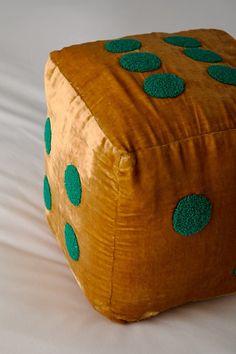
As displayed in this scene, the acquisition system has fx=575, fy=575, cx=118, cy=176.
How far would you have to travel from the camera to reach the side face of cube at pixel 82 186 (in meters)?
0.75

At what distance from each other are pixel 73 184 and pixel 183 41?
1.06ft

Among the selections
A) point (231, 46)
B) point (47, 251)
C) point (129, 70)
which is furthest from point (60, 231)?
point (231, 46)

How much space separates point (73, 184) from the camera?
0.82 metres

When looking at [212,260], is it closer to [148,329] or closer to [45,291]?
[148,329]

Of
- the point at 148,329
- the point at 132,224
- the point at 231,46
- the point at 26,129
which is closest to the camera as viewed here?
the point at 132,224

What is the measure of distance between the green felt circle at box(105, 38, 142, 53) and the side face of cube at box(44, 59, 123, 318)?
10 cm

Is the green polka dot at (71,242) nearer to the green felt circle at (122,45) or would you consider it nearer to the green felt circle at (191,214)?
the green felt circle at (191,214)

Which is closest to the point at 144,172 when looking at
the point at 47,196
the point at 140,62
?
the point at 140,62

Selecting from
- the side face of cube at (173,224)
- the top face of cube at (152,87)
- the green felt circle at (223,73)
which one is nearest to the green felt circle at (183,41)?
the top face of cube at (152,87)

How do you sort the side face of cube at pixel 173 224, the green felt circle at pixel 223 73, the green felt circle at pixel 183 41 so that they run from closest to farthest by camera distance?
1. the side face of cube at pixel 173 224
2. the green felt circle at pixel 223 73
3. the green felt circle at pixel 183 41

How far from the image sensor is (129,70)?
2.71ft

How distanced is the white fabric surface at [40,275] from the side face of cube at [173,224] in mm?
47

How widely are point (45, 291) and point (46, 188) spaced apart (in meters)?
0.18

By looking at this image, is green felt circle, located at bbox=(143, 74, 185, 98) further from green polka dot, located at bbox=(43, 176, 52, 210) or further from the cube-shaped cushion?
green polka dot, located at bbox=(43, 176, 52, 210)
